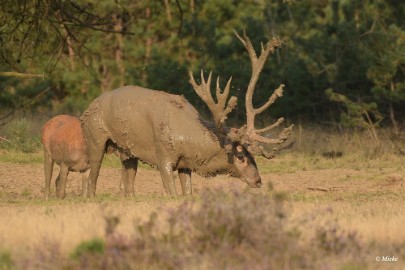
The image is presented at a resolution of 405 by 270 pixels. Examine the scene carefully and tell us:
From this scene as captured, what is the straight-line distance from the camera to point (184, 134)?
650 inches

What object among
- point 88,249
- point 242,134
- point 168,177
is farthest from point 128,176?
point 88,249

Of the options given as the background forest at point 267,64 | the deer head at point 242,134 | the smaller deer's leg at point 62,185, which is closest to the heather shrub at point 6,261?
the deer head at point 242,134

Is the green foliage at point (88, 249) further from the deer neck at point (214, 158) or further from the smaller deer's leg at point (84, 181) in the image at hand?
the smaller deer's leg at point (84, 181)

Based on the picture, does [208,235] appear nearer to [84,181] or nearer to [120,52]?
[84,181]

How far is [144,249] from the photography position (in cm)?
926

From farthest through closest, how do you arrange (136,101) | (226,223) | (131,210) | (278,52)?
(278,52), (136,101), (131,210), (226,223)

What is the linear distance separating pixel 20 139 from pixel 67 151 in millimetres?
5933

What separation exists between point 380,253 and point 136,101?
26.1 feet

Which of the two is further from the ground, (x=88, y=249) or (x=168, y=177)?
(x=168, y=177)

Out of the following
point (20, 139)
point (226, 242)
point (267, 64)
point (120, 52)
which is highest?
point (120, 52)

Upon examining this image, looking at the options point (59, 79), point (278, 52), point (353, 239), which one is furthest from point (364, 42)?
point (353, 239)

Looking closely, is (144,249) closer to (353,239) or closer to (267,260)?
(267,260)

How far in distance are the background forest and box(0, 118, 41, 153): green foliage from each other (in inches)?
21.0

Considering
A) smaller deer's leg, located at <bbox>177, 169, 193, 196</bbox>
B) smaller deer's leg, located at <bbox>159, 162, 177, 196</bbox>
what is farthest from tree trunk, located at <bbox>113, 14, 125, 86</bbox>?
smaller deer's leg, located at <bbox>159, 162, 177, 196</bbox>
